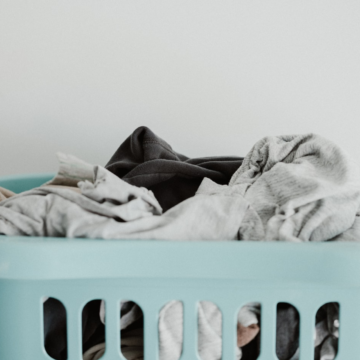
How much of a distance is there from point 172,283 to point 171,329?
0.05 metres

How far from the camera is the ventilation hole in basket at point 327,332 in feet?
1.35

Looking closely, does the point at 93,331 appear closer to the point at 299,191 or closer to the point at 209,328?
the point at 209,328

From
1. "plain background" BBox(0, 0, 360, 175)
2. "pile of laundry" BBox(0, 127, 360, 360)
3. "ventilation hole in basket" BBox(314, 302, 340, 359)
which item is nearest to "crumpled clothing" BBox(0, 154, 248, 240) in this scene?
"pile of laundry" BBox(0, 127, 360, 360)

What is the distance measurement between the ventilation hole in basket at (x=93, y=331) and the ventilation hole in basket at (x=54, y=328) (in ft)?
0.08

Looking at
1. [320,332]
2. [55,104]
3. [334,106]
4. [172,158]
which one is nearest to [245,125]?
[334,106]

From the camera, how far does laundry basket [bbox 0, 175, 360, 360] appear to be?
0.35 metres

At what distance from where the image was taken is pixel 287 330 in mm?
406

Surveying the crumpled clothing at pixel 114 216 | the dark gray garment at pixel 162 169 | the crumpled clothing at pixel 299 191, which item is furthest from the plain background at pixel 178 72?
the crumpled clothing at pixel 114 216

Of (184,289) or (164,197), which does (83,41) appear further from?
(184,289)

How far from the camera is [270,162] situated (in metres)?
0.59

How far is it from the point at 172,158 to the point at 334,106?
47 centimetres

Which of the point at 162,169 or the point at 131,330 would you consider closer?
the point at 131,330

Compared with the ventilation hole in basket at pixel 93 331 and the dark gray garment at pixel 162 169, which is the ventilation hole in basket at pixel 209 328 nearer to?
the ventilation hole in basket at pixel 93 331

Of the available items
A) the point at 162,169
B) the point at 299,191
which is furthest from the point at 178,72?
the point at 299,191
